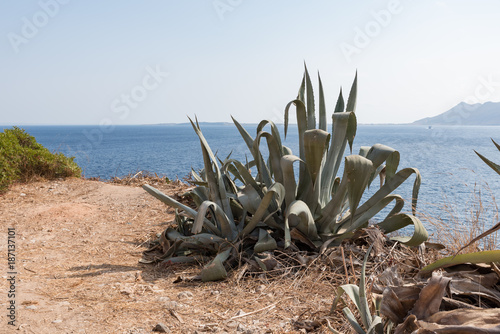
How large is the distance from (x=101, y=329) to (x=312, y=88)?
98.9 inches

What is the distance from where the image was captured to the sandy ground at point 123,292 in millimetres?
2221

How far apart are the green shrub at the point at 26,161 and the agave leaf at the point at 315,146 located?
5209 millimetres

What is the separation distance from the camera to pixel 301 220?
3170mm

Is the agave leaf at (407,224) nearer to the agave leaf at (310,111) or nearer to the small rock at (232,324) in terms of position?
the agave leaf at (310,111)

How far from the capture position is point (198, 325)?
7.34 feet

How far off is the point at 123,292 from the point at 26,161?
511 cm

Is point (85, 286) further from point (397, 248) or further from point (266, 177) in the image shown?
point (397, 248)

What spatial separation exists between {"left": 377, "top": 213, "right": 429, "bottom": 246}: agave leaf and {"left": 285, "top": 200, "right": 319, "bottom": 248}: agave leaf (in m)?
0.63

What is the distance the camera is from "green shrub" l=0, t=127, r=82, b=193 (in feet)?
21.0

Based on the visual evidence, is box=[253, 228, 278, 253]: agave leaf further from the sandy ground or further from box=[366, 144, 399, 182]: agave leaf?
box=[366, 144, 399, 182]: agave leaf

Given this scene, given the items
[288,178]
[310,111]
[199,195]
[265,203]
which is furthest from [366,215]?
[199,195]

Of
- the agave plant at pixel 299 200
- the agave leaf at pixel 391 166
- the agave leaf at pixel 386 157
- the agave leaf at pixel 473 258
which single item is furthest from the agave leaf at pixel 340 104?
the agave leaf at pixel 473 258

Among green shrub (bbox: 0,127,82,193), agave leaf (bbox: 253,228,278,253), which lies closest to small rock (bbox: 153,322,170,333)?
agave leaf (bbox: 253,228,278,253)

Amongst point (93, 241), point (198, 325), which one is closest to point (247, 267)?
point (198, 325)
